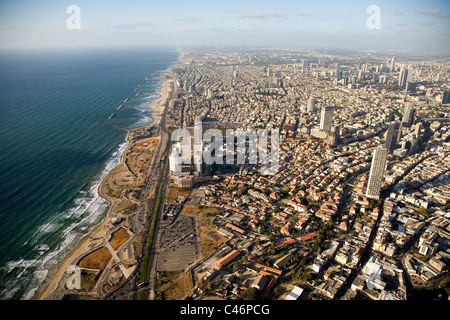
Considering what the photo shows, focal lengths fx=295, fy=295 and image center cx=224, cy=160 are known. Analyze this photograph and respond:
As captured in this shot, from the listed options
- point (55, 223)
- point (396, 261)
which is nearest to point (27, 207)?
point (55, 223)

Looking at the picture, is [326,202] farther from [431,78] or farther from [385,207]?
[431,78]

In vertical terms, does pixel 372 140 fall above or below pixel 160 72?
below

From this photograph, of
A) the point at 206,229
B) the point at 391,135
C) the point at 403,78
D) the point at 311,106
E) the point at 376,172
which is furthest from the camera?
the point at 403,78

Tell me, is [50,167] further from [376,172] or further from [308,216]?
[376,172]

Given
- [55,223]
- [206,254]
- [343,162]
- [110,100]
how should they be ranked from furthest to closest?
[110,100] → [343,162] → [55,223] → [206,254]
